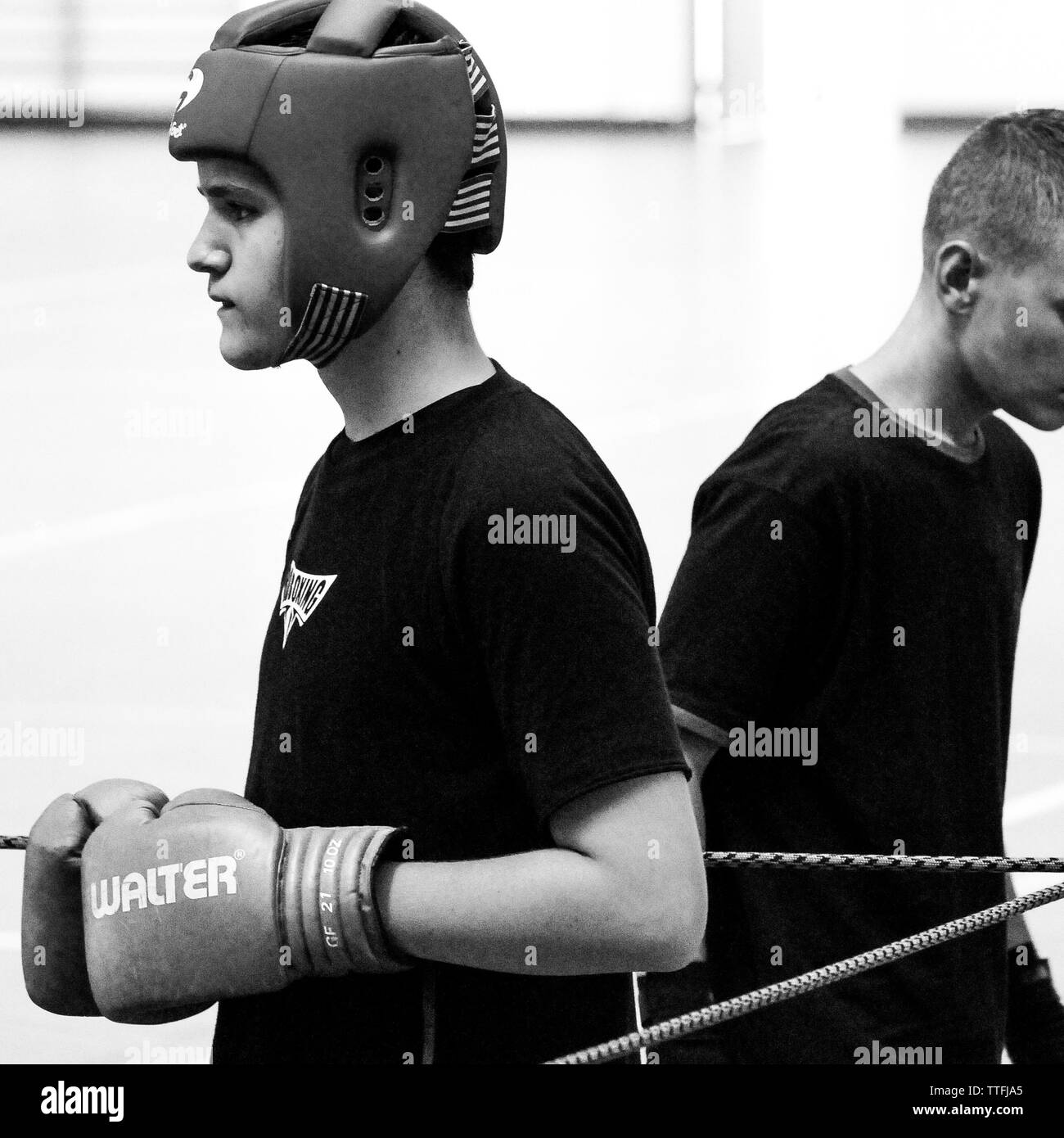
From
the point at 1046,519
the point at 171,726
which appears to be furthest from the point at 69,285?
the point at 1046,519

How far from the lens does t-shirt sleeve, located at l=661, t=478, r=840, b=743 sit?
1.60 metres

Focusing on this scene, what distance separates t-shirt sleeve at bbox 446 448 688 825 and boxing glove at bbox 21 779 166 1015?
0.40 metres

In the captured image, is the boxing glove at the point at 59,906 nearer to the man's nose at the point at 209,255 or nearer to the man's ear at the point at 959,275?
the man's nose at the point at 209,255

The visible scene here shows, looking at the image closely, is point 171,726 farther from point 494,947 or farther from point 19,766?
point 494,947

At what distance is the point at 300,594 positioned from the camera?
1290 millimetres

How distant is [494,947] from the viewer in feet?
3.68

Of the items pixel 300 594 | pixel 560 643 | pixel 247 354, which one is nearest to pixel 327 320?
pixel 247 354

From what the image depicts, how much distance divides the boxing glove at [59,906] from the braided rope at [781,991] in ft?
1.37

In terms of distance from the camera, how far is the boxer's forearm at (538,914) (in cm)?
108

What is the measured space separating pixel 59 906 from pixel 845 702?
76 cm

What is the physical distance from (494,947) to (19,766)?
4.28 m

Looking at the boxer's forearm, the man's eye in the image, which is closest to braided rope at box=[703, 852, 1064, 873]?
the boxer's forearm

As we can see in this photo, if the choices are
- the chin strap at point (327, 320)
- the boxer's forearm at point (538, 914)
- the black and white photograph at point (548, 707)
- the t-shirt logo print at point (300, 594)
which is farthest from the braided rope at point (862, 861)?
Result: the chin strap at point (327, 320)

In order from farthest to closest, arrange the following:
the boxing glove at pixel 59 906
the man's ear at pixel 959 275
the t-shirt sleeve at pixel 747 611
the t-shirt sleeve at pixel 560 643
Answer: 1. the man's ear at pixel 959 275
2. the t-shirt sleeve at pixel 747 611
3. the boxing glove at pixel 59 906
4. the t-shirt sleeve at pixel 560 643
